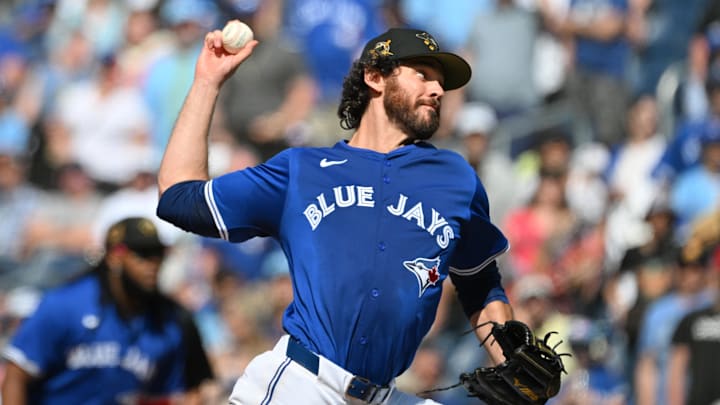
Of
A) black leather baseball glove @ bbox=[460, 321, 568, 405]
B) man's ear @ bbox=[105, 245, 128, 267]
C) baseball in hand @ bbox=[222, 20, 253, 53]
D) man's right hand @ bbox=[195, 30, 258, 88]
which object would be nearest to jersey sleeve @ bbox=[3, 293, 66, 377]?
man's ear @ bbox=[105, 245, 128, 267]

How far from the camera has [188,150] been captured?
422 cm

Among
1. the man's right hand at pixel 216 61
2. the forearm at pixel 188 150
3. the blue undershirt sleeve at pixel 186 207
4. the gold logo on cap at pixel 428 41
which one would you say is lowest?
the blue undershirt sleeve at pixel 186 207

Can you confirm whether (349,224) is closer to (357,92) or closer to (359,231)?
(359,231)

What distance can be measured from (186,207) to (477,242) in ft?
3.60

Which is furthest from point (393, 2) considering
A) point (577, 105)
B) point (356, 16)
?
point (577, 105)

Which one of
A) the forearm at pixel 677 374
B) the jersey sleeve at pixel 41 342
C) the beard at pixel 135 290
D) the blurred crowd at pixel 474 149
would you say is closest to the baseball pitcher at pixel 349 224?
the jersey sleeve at pixel 41 342

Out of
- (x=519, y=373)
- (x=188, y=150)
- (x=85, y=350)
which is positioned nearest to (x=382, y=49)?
(x=188, y=150)

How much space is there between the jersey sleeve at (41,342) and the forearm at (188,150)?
247cm

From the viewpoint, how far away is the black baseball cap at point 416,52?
450 centimetres

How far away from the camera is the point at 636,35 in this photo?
472 inches

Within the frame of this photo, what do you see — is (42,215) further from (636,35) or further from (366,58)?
(366,58)

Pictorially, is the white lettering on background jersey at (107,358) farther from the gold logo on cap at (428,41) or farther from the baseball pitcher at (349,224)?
the gold logo on cap at (428,41)

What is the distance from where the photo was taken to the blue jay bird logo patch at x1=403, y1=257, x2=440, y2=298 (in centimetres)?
418

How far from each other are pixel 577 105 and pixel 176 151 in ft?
26.5
